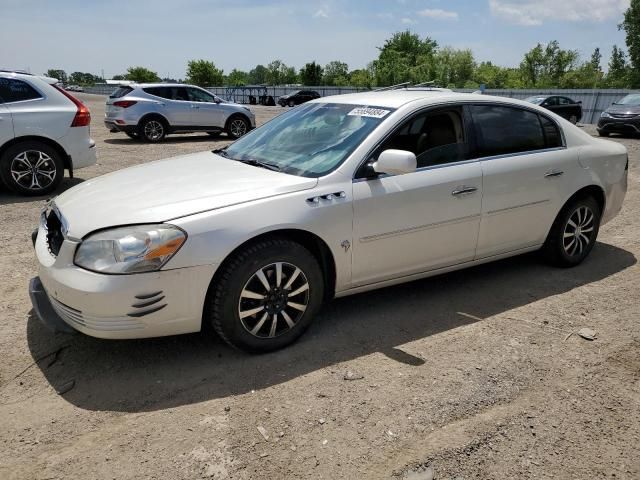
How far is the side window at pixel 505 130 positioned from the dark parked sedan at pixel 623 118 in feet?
51.3

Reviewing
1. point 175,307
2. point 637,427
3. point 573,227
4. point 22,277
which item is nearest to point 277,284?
point 175,307

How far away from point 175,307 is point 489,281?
9.33ft

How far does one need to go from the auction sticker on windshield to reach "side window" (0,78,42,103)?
18.0 feet

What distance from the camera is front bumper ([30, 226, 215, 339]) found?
2842 mm

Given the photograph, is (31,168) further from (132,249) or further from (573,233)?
(573,233)

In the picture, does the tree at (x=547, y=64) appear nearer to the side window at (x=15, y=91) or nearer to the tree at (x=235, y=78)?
the tree at (x=235, y=78)

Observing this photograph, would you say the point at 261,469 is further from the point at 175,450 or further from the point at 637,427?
the point at 637,427

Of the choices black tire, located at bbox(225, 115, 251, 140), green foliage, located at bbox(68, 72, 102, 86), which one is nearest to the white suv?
black tire, located at bbox(225, 115, 251, 140)

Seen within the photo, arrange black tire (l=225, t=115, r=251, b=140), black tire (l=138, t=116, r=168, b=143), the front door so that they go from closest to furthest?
1. the front door
2. black tire (l=138, t=116, r=168, b=143)
3. black tire (l=225, t=115, r=251, b=140)

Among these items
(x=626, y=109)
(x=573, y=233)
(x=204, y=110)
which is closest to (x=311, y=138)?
(x=573, y=233)

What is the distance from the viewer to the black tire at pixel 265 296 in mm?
3076

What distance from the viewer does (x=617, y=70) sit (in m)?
78.9

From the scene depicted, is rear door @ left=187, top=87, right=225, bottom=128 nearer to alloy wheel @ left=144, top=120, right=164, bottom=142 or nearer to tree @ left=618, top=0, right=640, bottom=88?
alloy wheel @ left=144, top=120, right=164, bottom=142

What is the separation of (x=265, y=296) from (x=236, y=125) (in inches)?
525
